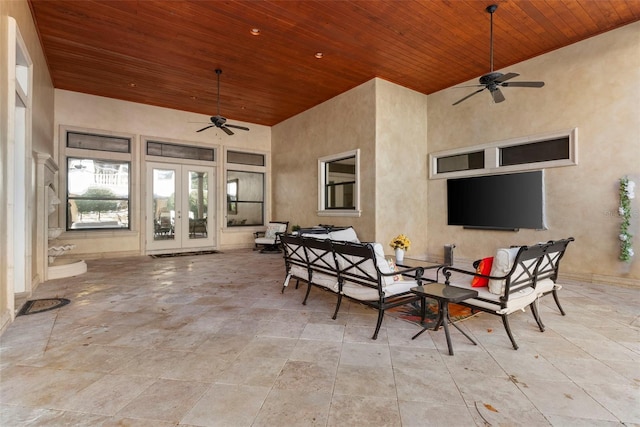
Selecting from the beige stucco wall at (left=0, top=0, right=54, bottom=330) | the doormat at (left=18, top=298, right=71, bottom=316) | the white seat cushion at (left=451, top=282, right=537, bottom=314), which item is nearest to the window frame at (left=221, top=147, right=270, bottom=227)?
the beige stucco wall at (left=0, top=0, right=54, bottom=330)

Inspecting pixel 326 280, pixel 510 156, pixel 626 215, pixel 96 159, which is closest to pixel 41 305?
pixel 326 280

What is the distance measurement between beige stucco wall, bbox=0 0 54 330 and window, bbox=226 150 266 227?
4.26 meters

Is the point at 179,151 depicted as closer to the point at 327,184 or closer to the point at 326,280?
the point at 327,184

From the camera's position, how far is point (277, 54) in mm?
5242

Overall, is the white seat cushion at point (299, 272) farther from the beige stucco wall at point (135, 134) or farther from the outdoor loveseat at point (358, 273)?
the beige stucco wall at point (135, 134)

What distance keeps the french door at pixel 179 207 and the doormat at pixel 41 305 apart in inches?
162

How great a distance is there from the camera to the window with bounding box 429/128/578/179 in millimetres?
5047

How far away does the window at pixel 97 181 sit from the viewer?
6.96m

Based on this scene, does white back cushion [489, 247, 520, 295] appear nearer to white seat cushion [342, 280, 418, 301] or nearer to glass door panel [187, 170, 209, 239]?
white seat cushion [342, 280, 418, 301]

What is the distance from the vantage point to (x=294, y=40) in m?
4.79

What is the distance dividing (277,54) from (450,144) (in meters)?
3.99

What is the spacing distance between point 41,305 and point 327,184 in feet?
18.1

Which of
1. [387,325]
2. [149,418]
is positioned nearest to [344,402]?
[149,418]

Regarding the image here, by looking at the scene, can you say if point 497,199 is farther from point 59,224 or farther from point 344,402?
point 59,224
